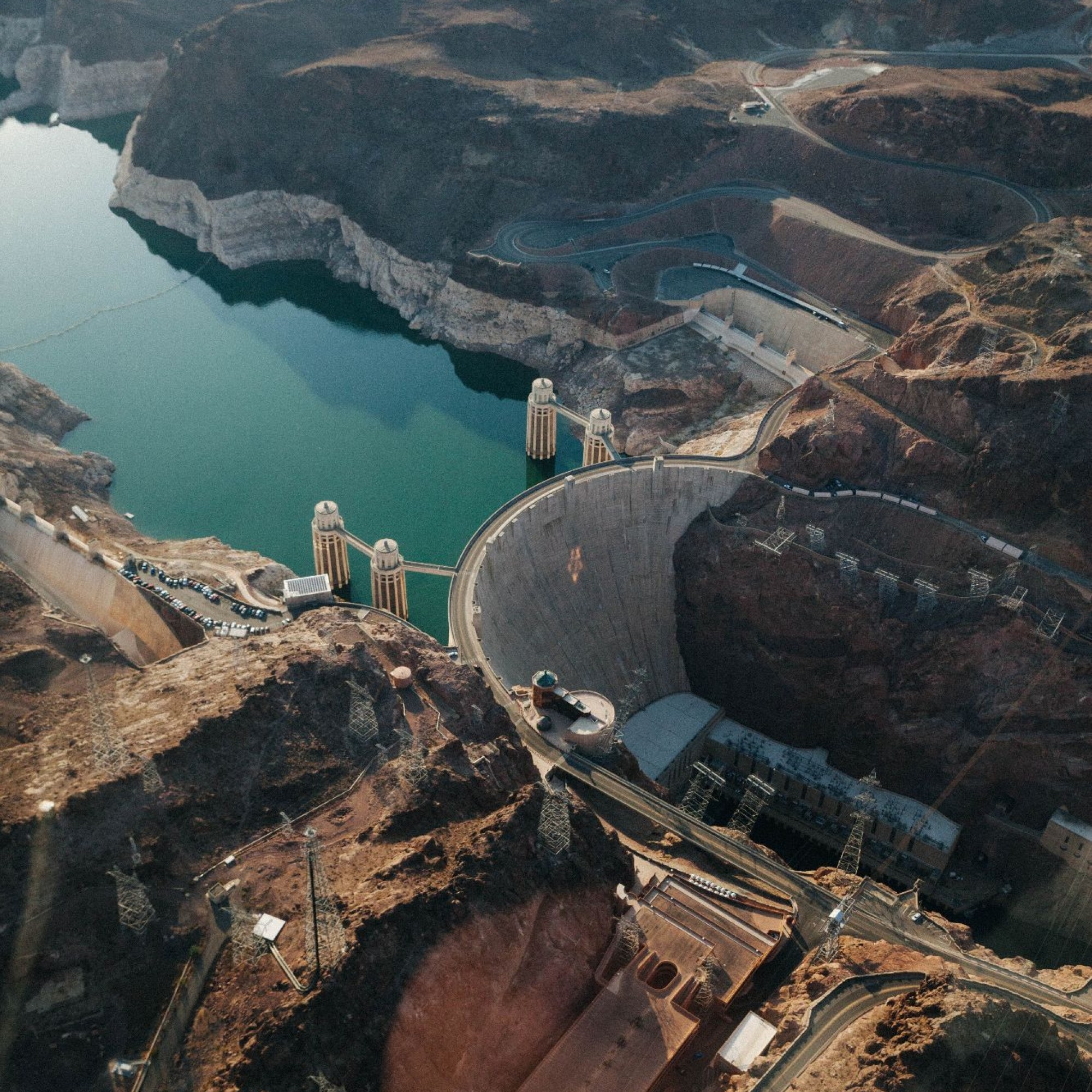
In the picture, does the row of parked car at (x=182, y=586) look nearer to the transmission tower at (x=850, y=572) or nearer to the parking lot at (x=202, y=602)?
the parking lot at (x=202, y=602)

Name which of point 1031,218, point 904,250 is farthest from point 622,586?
point 1031,218

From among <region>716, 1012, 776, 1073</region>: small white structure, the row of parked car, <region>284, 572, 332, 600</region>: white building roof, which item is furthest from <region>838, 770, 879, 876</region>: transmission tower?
the row of parked car

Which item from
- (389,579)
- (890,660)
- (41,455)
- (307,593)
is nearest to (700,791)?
(890,660)

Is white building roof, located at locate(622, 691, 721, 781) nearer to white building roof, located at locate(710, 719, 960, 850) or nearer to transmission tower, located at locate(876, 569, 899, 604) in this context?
white building roof, located at locate(710, 719, 960, 850)

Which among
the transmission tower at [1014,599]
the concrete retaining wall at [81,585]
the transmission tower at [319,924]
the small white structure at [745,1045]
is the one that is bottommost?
the concrete retaining wall at [81,585]

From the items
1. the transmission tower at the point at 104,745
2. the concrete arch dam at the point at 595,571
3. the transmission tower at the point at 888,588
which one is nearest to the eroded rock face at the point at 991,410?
the transmission tower at the point at 888,588

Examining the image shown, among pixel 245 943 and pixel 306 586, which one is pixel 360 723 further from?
pixel 306 586
